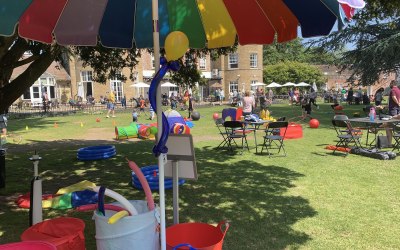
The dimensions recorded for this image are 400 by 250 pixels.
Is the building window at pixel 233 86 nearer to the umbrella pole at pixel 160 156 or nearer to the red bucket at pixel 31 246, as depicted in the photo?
the umbrella pole at pixel 160 156

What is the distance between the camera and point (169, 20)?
12.5 ft

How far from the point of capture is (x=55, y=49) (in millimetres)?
7012

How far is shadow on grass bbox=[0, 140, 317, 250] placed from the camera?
4566 millimetres

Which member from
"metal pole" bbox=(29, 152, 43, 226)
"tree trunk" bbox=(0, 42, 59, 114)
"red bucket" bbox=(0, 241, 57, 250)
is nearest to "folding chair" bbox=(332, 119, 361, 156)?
"tree trunk" bbox=(0, 42, 59, 114)

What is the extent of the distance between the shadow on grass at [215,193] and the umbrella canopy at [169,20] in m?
2.47

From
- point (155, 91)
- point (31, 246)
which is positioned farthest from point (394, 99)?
point (31, 246)

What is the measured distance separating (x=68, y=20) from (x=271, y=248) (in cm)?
333

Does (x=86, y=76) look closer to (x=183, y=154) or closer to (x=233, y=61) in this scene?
(x=233, y=61)

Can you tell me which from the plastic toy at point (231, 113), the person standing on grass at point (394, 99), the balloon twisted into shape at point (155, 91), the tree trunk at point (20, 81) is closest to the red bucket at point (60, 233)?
the balloon twisted into shape at point (155, 91)

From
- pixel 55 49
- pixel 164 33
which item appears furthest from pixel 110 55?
pixel 164 33

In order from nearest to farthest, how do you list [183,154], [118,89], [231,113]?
[183,154] → [231,113] → [118,89]

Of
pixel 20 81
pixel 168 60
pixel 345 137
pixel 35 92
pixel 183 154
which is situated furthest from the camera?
pixel 35 92

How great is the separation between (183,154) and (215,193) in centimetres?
318

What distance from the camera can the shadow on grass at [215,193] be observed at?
15.0 ft
